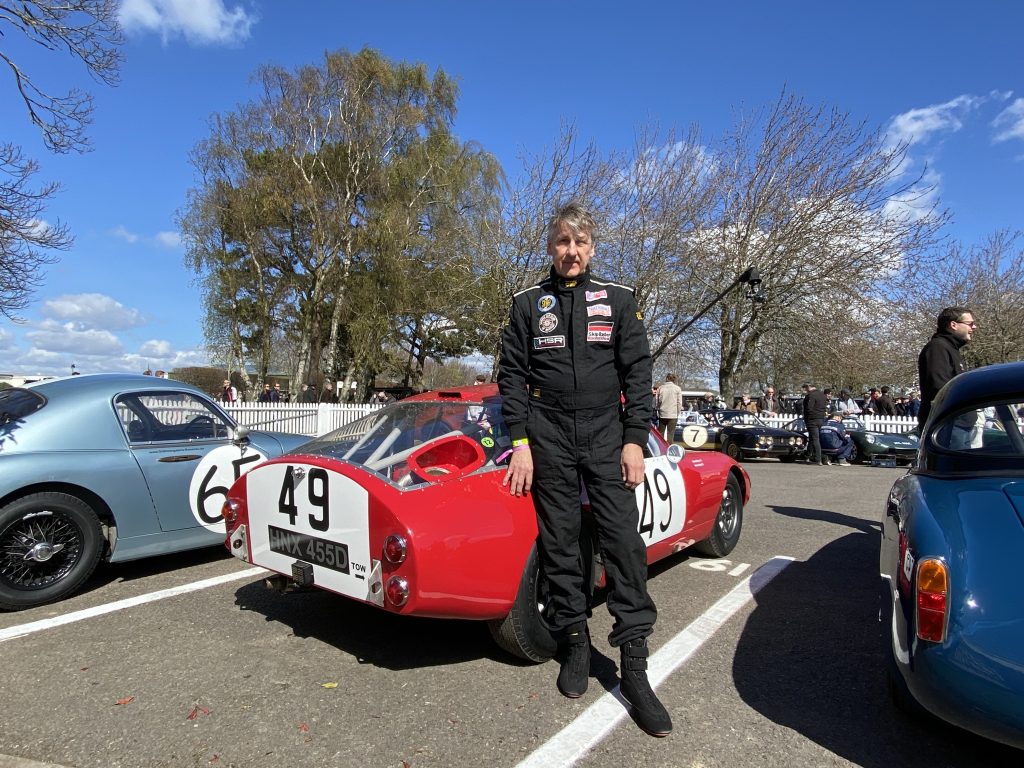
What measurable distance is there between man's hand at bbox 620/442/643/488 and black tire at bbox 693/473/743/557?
95.7 inches

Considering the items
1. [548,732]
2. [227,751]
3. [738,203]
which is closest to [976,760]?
[548,732]

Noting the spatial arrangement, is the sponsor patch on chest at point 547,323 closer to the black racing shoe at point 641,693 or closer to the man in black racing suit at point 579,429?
the man in black racing suit at point 579,429

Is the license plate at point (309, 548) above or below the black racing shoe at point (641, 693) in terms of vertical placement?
above

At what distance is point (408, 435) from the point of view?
3.49 m

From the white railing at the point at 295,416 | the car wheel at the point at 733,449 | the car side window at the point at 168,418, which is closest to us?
the car side window at the point at 168,418

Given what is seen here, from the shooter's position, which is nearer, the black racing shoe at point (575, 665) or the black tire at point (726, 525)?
the black racing shoe at point (575, 665)

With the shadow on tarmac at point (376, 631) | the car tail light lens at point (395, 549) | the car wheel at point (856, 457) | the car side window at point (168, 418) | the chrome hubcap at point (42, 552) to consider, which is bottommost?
the car wheel at point (856, 457)

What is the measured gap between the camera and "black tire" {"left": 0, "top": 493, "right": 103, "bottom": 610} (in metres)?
3.81

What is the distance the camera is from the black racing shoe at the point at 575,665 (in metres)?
2.76

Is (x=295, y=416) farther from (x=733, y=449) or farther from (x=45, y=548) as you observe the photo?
(x=45, y=548)

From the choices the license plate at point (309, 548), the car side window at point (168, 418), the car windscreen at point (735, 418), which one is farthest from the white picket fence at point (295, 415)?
the license plate at point (309, 548)

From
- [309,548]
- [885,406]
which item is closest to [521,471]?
[309,548]

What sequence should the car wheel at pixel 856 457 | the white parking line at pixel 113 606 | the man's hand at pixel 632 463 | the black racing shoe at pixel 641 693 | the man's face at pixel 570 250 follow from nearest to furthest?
the black racing shoe at pixel 641 693, the man's hand at pixel 632 463, the man's face at pixel 570 250, the white parking line at pixel 113 606, the car wheel at pixel 856 457

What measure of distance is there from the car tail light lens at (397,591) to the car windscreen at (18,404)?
316 centimetres
